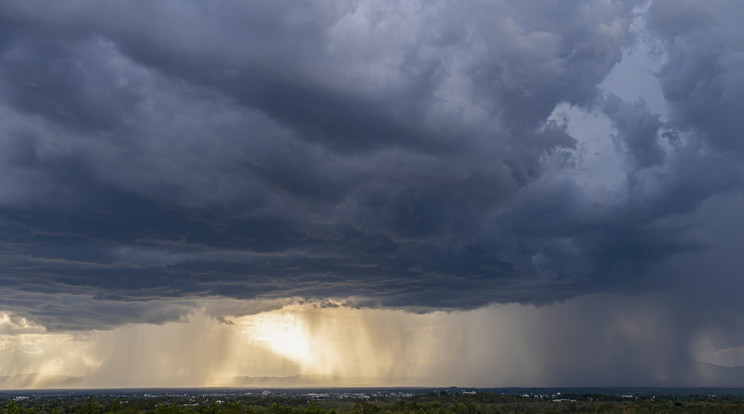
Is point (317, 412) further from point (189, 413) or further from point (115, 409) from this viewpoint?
point (115, 409)

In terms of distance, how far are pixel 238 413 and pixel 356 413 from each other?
40.6 m

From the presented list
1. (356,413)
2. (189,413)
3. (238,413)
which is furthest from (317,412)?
(189,413)

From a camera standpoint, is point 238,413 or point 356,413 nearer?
point 238,413

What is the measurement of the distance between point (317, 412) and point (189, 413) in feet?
135

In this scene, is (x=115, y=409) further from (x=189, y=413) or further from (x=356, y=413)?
(x=356, y=413)

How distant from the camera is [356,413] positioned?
200m

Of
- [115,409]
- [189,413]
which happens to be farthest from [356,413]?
[115,409]

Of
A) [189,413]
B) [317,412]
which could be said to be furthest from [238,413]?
[317,412]

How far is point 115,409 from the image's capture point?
653 feet

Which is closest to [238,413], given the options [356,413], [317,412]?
[317,412]

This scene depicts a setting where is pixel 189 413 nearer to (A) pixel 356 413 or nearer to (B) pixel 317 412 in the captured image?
(B) pixel 317 412

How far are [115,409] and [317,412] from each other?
228ft

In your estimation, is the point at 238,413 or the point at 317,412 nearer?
the point at 238,413

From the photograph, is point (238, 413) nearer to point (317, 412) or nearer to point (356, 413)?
point (317, 412)
